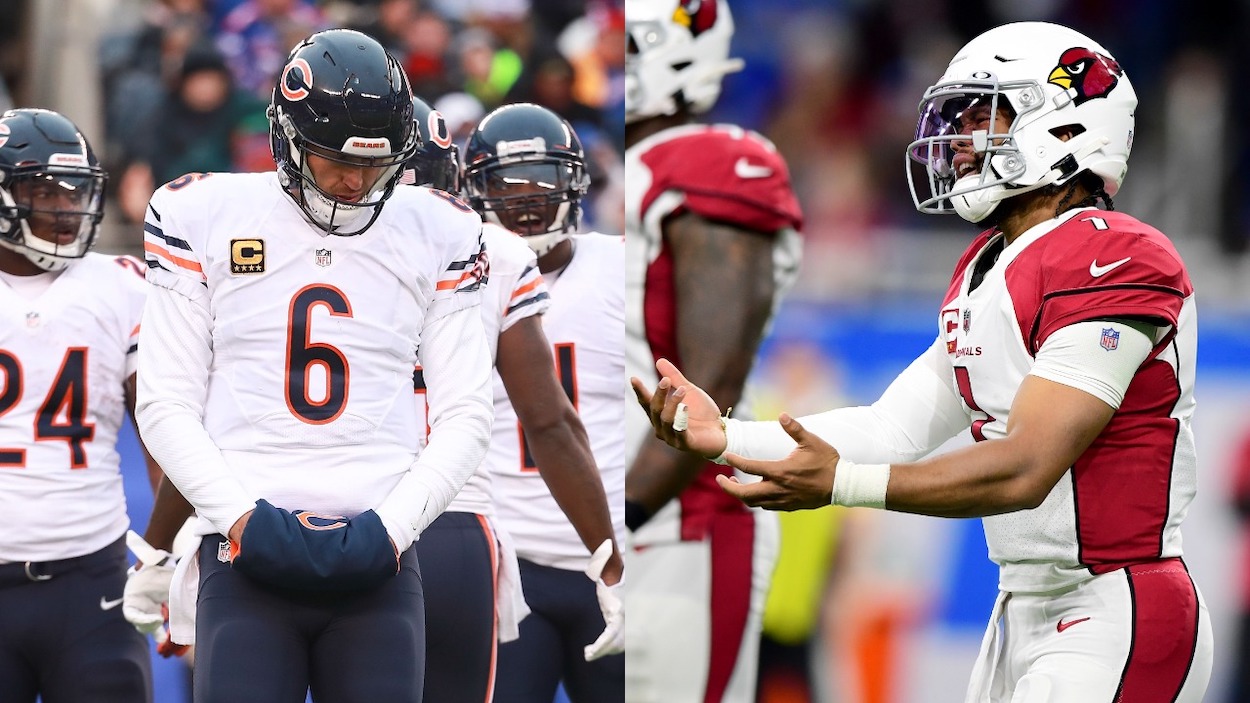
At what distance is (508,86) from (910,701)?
3.16m

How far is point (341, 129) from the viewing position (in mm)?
2689

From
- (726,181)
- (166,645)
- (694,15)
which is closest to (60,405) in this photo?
(166,645)

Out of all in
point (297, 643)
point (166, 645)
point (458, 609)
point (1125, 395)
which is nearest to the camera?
point (1125, 395)

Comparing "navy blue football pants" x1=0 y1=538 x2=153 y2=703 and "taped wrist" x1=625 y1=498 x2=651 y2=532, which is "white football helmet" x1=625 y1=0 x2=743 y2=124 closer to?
"taped wrist" x1=625 y1=498 x2=651 y2=532

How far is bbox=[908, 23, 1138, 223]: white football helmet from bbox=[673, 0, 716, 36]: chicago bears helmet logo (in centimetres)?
158

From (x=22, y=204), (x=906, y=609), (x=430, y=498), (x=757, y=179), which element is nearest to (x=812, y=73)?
(x=906, y=609)

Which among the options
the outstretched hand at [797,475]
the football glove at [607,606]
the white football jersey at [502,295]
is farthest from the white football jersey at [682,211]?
the outstretched hand at [797,475]

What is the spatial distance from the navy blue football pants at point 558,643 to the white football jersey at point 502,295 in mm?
409

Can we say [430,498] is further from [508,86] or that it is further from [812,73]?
[812,73]

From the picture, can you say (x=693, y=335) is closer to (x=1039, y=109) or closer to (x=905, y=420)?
(x=905, y=420)

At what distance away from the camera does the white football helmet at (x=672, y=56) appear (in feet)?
13.0

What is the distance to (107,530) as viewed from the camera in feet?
Result: 11.8

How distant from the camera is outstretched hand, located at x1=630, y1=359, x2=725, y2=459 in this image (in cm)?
238

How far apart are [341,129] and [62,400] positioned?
1.15m
